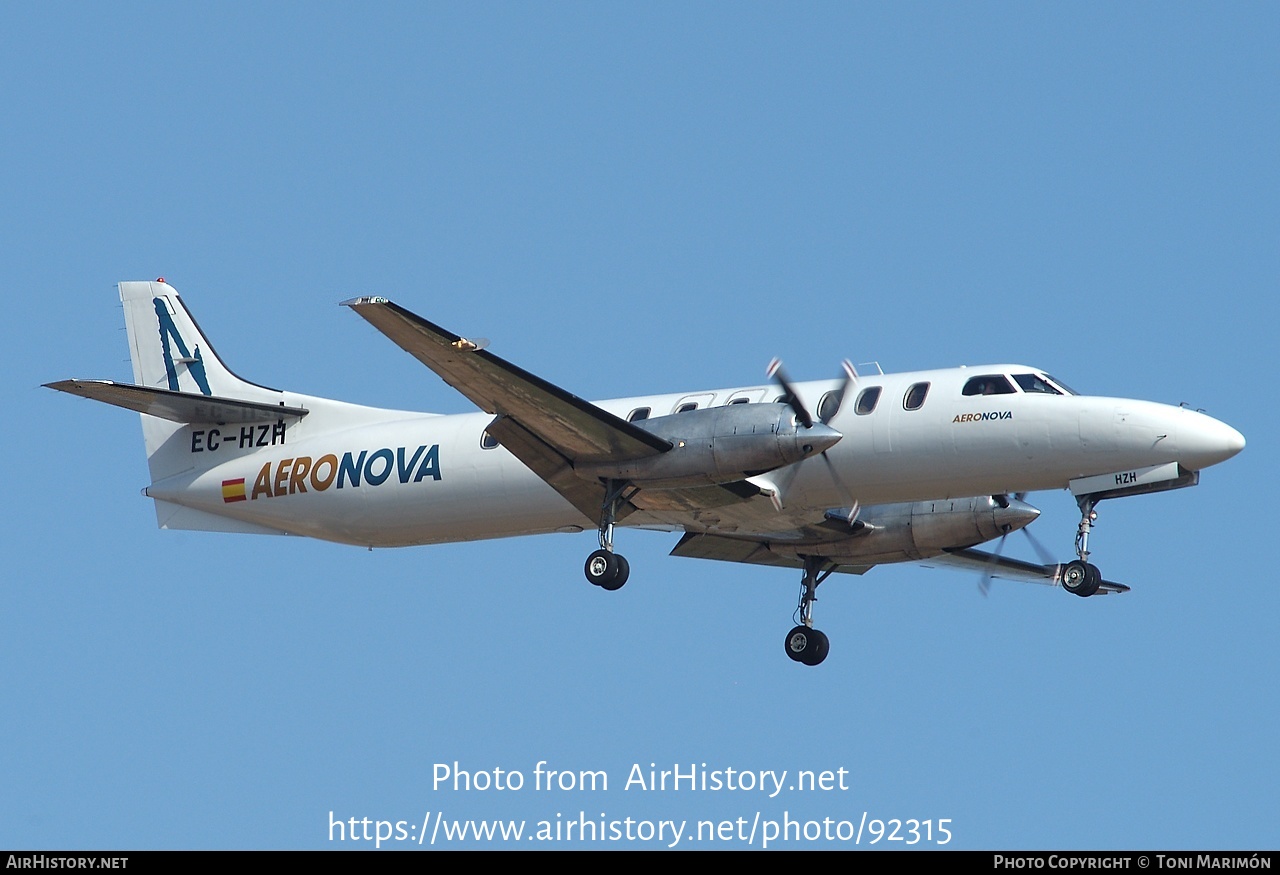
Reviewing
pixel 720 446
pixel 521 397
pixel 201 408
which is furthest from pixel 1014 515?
pixel 201 408

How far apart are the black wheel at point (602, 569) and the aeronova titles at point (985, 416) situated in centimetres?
463

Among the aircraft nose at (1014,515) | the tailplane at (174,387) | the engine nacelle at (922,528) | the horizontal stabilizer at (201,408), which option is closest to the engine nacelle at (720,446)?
the engine nacelle at (922,528)

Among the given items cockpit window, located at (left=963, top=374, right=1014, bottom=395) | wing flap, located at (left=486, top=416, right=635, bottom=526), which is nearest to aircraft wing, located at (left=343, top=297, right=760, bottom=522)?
A: wing flap, located at (left=486, top=416, right=635, bottom=526)

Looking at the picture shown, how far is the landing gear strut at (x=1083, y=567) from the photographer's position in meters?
21.0

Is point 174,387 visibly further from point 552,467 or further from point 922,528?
point 922,528

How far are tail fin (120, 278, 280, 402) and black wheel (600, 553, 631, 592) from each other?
332 inches

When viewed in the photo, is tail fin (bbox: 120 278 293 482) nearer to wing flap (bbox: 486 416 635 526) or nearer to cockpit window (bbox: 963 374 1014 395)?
wing flap (bbox: 486 416 635 526)

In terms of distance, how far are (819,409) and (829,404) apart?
0.14 metres

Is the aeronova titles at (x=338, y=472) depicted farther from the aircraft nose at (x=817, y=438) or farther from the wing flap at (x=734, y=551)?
the aircraft nose at (x=817, y=438)

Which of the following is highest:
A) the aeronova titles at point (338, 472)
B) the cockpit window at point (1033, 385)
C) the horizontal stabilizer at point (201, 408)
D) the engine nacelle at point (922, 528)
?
the horizontal stabilizer at point (201, 408)

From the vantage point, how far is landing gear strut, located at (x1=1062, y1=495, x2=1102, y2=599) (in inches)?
829

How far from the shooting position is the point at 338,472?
2519 centimetres

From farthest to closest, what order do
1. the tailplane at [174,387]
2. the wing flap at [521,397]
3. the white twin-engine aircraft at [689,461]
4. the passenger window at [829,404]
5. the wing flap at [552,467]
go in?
the tailplane at [174,387] → the wing flap at [552,467] → the passenger window at [829,404] → the white twin-engine aircraft at [689,461] → the wing flap at [521,397]
